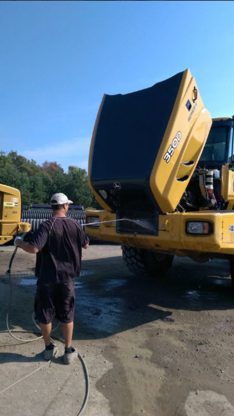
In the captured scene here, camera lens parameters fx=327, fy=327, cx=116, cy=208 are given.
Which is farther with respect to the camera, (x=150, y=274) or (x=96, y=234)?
(x=150, y=274)

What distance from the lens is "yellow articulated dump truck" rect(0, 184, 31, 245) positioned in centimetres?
1008

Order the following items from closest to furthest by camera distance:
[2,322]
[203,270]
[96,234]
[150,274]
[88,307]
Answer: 1. [2,322]
2. [88,307]
3. [96,234]
4. [150,274]
5. [203,270]

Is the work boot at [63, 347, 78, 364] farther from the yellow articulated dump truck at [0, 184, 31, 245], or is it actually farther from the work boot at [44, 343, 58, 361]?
the yellow articulated dump truck at [0, 184, 31, 245]

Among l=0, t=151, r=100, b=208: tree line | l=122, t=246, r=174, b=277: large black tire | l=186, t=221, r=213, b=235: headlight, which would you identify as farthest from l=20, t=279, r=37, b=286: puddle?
l=0, t=151, r=100, b=208: tree line

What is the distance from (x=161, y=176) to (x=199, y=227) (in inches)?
30.6

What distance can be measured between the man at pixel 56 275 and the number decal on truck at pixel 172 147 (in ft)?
5.14

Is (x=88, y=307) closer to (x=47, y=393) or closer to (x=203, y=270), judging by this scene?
(x=47, y=393)

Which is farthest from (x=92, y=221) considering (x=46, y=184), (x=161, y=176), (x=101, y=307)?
(x=46, y=184)

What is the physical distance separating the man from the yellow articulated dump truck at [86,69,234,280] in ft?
4.53

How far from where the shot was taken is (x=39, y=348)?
131 inches

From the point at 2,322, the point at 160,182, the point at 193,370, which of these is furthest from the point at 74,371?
the point at 160,182

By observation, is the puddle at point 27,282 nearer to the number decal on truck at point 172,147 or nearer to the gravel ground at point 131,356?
the gravel ground at point 131,356

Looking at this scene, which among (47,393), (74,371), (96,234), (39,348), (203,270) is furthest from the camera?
(203,270)

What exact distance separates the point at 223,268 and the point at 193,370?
15.7 ft
